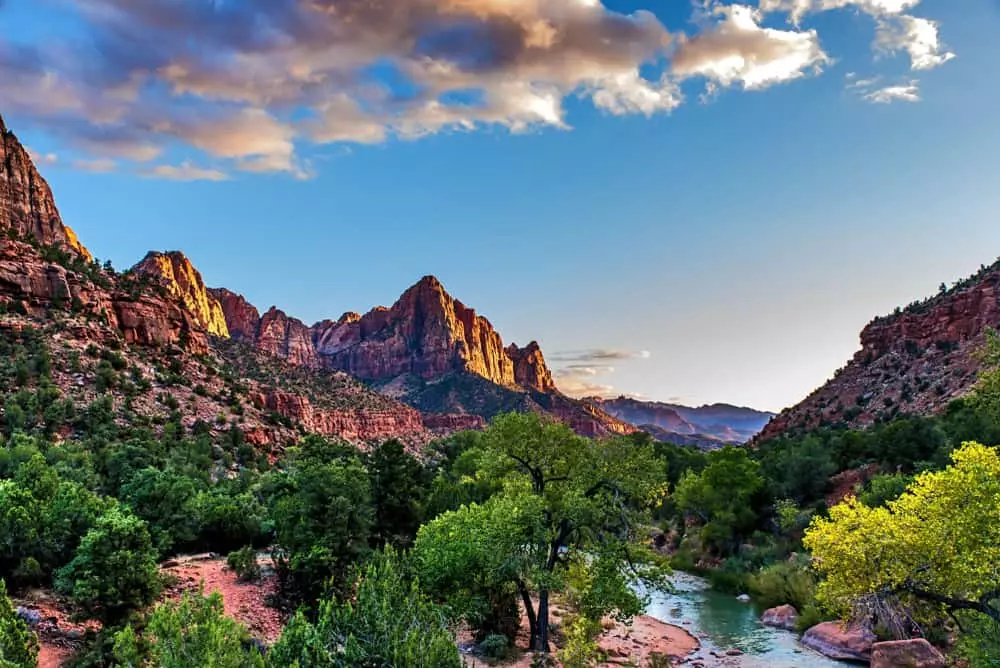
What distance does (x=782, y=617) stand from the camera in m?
27.5

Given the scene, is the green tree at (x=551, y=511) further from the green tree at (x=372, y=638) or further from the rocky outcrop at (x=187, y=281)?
the rocky outcrop at (x=187, y=281)

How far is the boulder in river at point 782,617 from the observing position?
88.2ft

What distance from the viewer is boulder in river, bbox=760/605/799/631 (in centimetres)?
2689

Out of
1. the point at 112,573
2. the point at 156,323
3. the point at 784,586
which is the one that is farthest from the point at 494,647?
the point at 156,323

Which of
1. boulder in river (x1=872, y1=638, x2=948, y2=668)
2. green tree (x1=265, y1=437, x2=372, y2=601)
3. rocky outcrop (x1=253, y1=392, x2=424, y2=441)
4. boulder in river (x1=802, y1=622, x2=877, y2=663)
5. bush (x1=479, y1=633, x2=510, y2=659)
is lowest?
boulder in river (x1=802, y1=622, x2=877, y2=663)

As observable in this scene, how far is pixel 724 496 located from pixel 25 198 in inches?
3321

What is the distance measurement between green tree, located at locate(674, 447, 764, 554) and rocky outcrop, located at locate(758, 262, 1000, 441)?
972 inches

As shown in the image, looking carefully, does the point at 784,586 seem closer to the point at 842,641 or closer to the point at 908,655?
the point at 842,641

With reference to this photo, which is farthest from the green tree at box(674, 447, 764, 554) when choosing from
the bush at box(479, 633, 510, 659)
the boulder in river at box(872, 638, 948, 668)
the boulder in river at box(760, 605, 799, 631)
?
the bush at box(479, 633, 510, 659)

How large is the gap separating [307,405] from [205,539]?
55.3m

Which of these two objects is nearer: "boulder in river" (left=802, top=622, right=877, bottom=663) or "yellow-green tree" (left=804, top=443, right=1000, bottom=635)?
"yellow-green tree" (left=804, top=443, right=1000, bottom=635)

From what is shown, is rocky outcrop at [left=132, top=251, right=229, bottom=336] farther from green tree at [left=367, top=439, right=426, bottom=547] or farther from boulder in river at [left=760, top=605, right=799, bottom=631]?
boulder in river at [left=760, top=605, right=799, bottom=631]

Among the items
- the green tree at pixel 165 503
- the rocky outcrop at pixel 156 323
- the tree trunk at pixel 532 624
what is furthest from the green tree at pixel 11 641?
the rocky outcrop at pixel 156 323

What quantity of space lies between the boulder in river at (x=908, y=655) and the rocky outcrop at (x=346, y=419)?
203 ft
